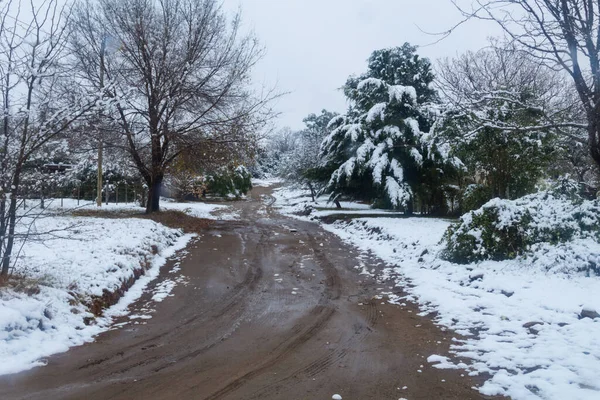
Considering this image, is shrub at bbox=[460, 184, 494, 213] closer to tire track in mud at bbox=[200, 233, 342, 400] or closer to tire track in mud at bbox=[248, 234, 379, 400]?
tire track in mud at bbox=[200, 233, 342, 400]

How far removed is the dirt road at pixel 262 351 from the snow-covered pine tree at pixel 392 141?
37.3 feet

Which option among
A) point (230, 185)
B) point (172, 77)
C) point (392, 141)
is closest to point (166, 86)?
point (172, 77)

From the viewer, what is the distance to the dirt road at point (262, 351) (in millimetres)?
4137

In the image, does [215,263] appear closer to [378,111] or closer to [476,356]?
[476,356]

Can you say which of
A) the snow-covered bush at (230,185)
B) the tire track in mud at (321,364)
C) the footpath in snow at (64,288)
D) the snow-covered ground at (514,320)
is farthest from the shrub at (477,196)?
the snow-covered bush at (230,185)

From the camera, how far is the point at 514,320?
5.74m

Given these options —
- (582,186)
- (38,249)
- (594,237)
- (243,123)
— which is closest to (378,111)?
(243,123)

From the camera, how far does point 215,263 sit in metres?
10.6

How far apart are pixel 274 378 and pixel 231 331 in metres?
1.68

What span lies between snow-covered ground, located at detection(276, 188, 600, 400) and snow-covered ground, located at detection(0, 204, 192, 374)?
4.44 m

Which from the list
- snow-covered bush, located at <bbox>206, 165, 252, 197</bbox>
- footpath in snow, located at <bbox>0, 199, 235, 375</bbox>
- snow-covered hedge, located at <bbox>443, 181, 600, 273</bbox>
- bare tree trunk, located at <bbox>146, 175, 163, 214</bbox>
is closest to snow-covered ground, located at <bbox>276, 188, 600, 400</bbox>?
snow-covered hedge, located at <bbox>443, 181, 600, 273</bbox>

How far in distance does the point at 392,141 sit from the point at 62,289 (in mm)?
15685

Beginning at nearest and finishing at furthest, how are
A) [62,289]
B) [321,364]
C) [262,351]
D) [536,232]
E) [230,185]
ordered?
1. [321,364]
2. [262,351]
3. [62,289]
4. [536,232]
5. [230,185]

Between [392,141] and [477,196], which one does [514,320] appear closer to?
[477,196]
